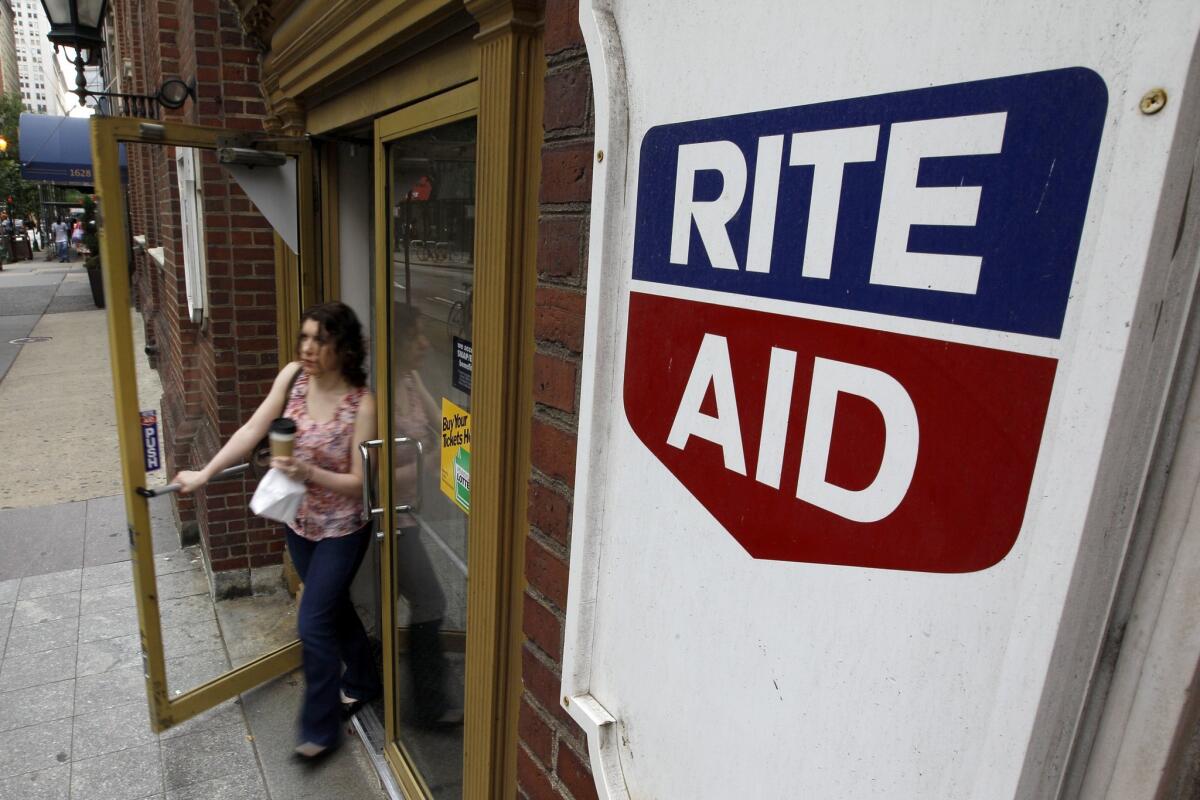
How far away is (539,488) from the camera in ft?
4.83

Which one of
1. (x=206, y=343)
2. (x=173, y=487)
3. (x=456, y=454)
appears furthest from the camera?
(x=206, y=343)

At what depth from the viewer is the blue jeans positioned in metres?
2.97

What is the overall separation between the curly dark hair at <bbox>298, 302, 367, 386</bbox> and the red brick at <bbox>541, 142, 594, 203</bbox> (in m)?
1.77

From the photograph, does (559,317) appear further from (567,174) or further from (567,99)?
(567,99)

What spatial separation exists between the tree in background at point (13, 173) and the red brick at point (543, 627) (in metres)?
41.2

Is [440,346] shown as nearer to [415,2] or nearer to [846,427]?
[415,2]

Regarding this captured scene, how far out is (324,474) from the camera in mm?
2857

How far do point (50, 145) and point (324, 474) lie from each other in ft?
55.9

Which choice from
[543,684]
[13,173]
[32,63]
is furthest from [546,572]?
[32,63]

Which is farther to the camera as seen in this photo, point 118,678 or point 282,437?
point 118,678

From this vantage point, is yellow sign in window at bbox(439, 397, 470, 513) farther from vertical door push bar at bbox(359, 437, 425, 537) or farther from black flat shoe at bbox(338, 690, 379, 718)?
black flat shoe at bbox(338, 690, 379, 718)

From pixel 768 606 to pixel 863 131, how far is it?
1.71ft

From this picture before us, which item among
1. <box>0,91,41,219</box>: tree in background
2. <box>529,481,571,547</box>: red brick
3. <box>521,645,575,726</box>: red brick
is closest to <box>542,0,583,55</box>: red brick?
<box>529,481,571,547</box>: red brick

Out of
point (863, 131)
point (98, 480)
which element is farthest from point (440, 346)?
point (98, 480)
